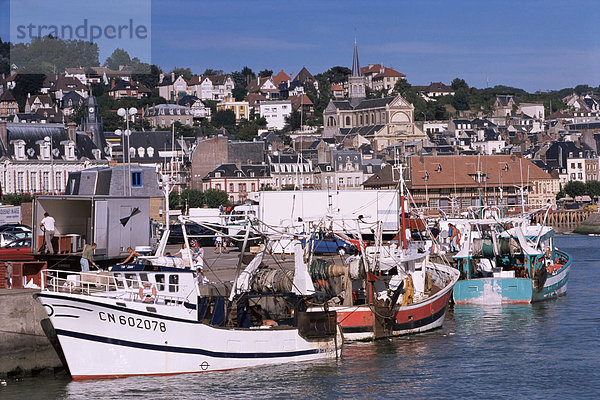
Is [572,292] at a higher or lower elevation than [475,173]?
lower

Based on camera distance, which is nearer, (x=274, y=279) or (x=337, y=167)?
(x=274, y=279)

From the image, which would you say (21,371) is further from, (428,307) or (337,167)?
(337,167)

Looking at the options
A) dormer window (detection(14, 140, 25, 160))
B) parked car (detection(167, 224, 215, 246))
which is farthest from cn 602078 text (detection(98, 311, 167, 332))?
dormer window (detection(14, 140, 25, 160))

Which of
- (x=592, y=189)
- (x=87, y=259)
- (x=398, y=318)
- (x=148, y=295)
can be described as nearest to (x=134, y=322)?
(x=148, y=295)

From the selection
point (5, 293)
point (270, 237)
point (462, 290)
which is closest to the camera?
point (5, 293)

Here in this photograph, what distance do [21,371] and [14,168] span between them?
5927 centimetres

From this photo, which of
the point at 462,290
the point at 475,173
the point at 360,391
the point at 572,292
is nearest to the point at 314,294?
the point at 360,391

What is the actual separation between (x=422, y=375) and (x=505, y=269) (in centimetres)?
1776

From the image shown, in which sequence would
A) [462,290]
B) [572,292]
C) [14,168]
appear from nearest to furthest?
1. [462,290]
2. [572,292]
3. [14,168]

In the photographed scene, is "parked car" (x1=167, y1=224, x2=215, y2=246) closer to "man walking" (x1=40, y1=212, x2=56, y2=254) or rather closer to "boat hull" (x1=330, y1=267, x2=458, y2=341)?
"man walking" (x1=40, y1=212, x2=56, y2=254)

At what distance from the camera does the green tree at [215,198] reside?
364ft

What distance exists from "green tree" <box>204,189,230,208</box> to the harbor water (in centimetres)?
7512

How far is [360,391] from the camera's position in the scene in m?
27.1

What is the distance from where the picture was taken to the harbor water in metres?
26.6
